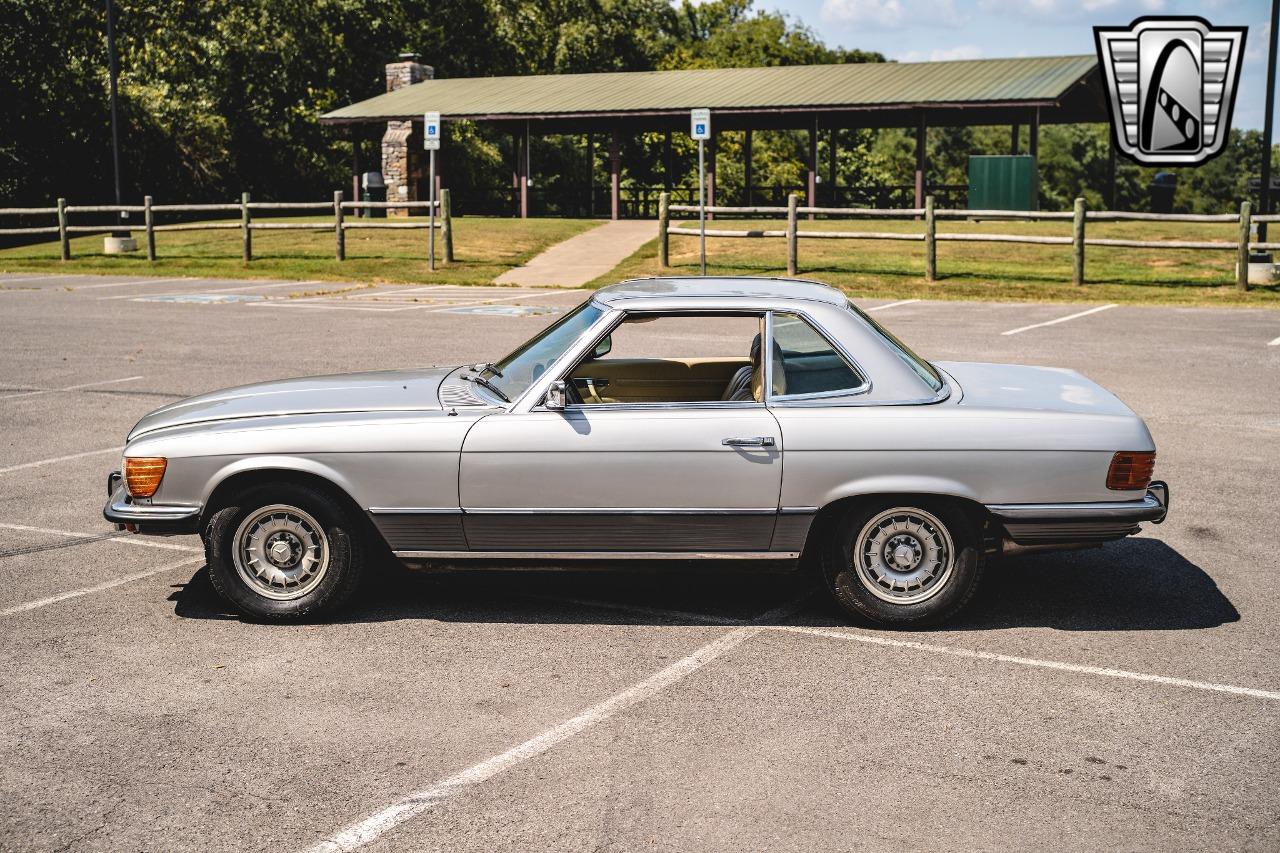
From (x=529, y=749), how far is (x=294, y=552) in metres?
1.84

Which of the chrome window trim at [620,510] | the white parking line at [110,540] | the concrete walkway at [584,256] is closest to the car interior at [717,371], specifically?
the chrome window trim at [620,510]

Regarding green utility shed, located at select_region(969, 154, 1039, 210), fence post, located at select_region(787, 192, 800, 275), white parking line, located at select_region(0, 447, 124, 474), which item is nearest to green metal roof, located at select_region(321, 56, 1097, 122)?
green utility shed, located at select_region(969, 154, 1039, 210)

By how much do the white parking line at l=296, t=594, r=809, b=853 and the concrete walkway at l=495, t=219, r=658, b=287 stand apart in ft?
68.2

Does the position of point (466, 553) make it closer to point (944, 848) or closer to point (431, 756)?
point (431, 756)

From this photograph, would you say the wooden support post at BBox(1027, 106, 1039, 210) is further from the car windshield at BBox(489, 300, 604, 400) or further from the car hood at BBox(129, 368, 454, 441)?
the car hood at BBox(129, 368, 454, 441)

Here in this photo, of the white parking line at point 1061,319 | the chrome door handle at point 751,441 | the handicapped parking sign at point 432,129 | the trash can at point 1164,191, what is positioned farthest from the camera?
the trash can at point 1164,191

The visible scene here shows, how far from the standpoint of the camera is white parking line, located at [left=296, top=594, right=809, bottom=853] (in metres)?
4.01

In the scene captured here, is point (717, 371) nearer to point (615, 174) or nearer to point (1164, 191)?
point (1164, 191)

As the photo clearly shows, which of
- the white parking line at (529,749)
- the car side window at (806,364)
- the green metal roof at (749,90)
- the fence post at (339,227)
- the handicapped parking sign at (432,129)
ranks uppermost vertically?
the green metal roof at (749,90)

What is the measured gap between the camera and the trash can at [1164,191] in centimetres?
3284

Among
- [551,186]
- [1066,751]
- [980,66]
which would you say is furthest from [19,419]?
[551,186]

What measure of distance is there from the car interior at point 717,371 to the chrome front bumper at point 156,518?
1.75m

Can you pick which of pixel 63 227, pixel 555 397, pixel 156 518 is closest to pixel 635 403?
pixel 555 397

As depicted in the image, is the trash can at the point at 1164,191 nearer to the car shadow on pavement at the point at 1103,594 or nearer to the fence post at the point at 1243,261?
the fence post at the point at 1243,261
